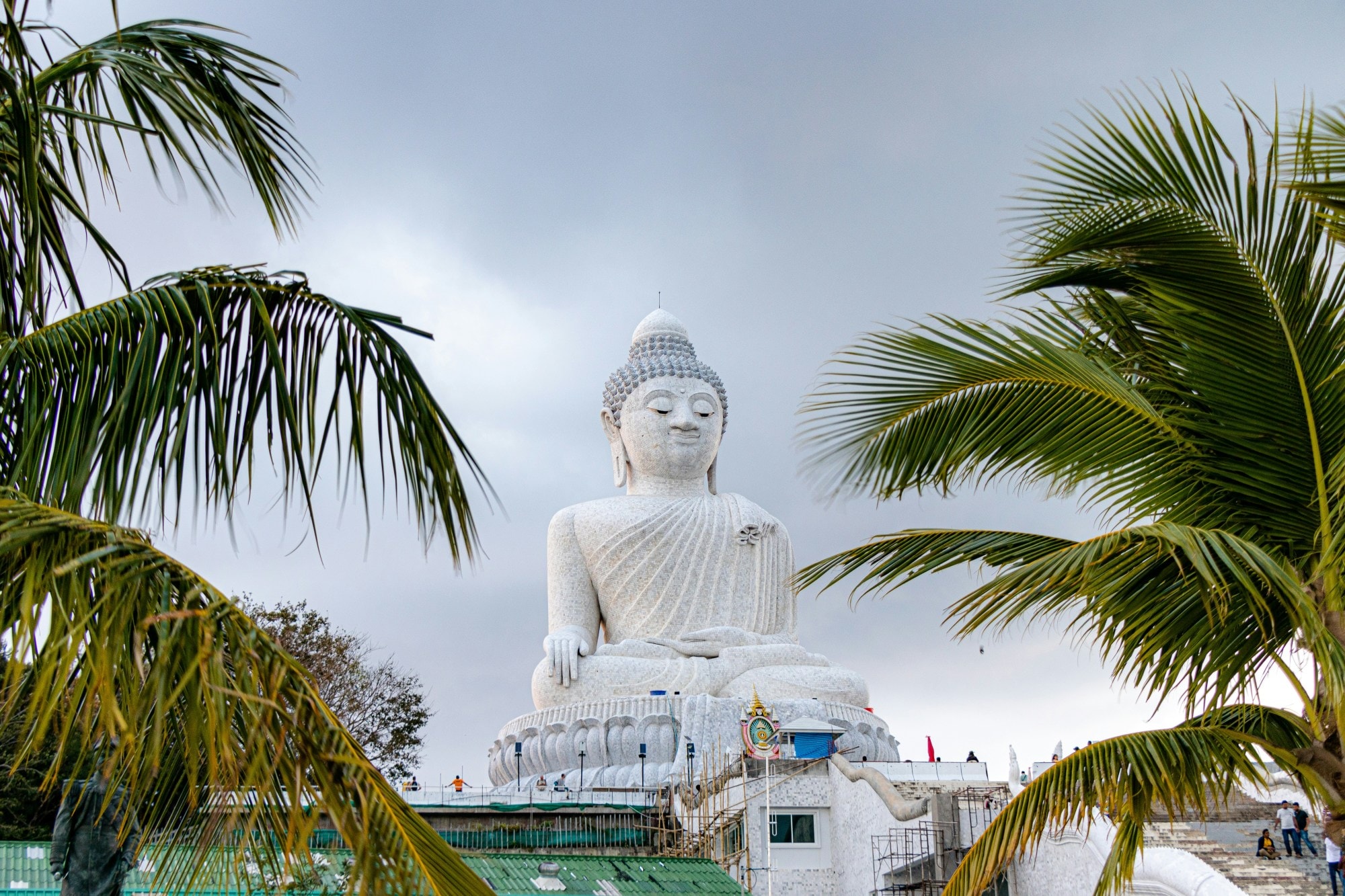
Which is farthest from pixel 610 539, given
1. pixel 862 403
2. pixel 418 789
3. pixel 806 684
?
pixel 862 403

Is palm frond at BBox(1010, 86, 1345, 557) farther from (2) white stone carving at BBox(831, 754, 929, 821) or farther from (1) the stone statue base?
(1) the stone statue base

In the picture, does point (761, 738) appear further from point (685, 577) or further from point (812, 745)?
point (685, 577)

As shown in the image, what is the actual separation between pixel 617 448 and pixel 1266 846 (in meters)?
12.5

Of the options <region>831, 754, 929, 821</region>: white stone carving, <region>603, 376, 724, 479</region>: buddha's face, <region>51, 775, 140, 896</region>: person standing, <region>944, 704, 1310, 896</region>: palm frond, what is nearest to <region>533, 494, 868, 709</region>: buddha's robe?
<region>603, 376, 724, 479</region>: buddha's face

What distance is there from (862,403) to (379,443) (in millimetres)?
2155

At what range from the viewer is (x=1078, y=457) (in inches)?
219

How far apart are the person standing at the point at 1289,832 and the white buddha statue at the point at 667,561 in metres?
7.21

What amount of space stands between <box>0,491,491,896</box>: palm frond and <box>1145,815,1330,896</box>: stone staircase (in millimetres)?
6866

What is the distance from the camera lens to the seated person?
36.2ft

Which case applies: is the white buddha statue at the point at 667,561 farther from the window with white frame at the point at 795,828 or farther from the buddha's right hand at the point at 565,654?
the window with white frame at the point at 795,828

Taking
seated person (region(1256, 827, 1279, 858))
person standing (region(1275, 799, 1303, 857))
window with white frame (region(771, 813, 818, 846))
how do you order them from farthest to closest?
window with white frame (region(771, 813, 818, 846))
person standing (region(1275, 799, 1303, 857))
seated person (region(1256, 827, 1279, 858))

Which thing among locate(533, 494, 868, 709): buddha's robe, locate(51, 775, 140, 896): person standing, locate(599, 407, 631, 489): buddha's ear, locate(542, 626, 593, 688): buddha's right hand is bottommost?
locate(51, 775, 140, 896): person standing

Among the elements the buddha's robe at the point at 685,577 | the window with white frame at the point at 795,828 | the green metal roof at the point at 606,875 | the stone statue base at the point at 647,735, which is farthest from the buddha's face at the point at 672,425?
the green metal roof at the point at 606,875

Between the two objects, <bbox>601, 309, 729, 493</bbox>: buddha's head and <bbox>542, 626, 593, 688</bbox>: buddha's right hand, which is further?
<bbox>601, 309, 729, 493</bbox>: buddha's head
